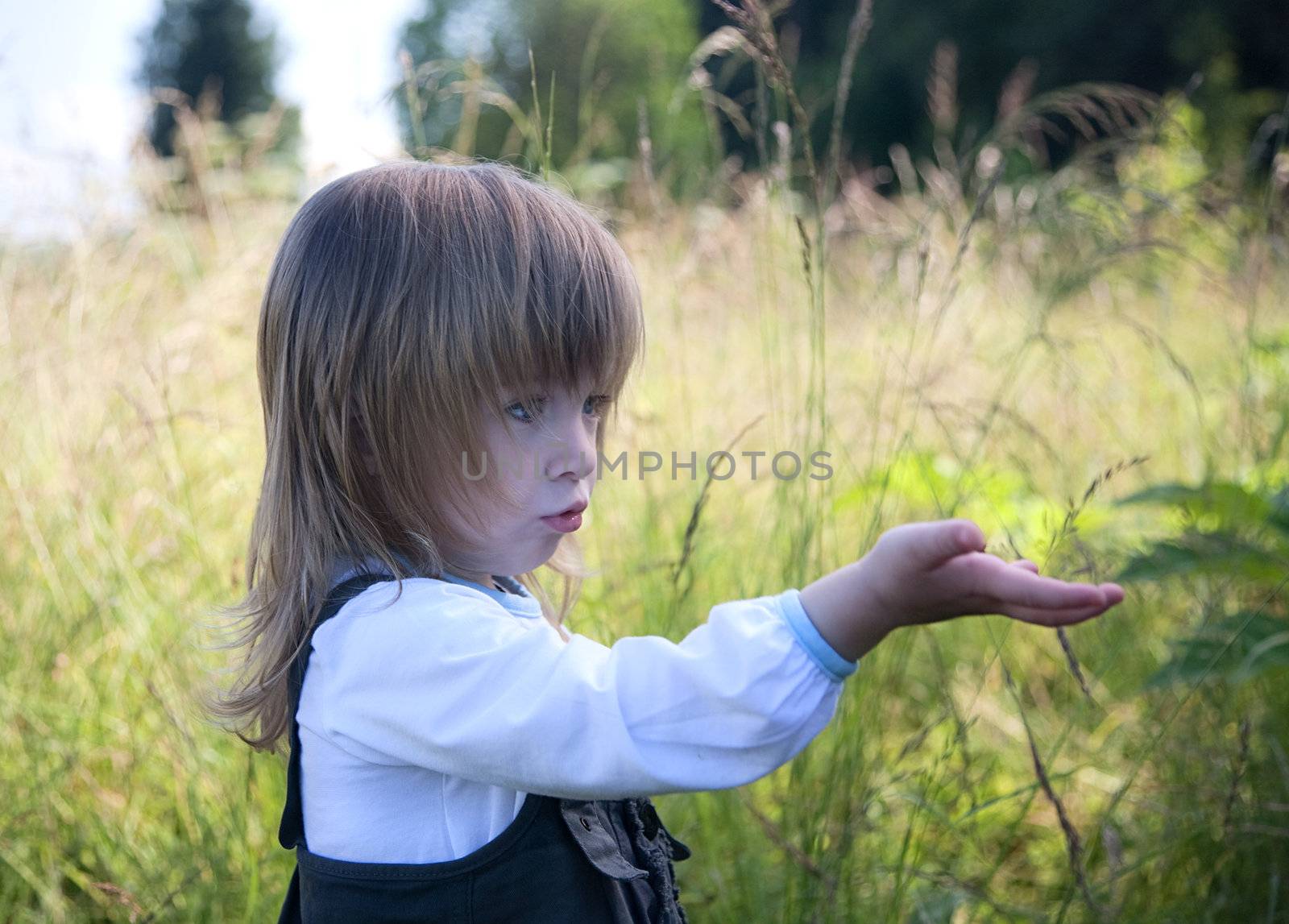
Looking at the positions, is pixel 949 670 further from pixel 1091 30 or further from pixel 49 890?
pixel 1091 30

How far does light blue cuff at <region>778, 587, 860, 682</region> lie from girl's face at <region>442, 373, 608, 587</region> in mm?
206

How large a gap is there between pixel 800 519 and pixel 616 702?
80 centimetres

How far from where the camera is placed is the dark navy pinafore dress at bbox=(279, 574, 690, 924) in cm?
81

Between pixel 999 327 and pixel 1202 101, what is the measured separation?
463 inches

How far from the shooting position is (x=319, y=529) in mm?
868

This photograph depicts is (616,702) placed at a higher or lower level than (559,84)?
lower

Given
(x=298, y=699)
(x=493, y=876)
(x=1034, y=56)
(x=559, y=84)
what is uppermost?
(x=559, y=84)

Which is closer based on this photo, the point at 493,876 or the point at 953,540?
the point at 953,540

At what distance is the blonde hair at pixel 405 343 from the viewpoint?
0.82 m

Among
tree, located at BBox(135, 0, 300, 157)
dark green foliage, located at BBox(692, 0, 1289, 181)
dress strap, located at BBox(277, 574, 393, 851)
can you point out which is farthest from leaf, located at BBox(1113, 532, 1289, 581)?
tree, located at BBox(135, 0, 300, 157)

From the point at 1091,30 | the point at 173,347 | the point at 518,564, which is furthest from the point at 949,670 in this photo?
the point at 1091,30

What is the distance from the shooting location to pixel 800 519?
1476mm

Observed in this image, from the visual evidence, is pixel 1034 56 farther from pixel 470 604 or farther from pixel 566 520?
pixel 470 604

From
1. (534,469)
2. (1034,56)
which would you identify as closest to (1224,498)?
(534,469)
